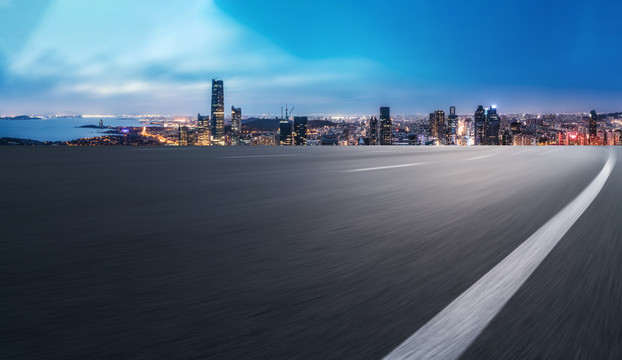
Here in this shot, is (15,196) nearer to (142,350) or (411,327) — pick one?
(142,350)

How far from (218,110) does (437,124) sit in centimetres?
6692

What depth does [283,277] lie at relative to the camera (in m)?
2.05

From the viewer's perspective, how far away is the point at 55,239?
2.76m

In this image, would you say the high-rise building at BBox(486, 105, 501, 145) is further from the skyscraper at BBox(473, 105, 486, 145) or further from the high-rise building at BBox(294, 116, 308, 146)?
the high-rise building at BBox(294, 116, 308, 146)

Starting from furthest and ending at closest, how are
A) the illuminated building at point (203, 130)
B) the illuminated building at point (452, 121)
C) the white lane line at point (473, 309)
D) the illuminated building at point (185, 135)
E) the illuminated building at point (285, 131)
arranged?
the illuminated building at point (452, 121), the illuminated building at point (203, 130), the illuminated building at point (185, 135), the illuminated building at point (285, 131), the white lane line at point (473, 309)

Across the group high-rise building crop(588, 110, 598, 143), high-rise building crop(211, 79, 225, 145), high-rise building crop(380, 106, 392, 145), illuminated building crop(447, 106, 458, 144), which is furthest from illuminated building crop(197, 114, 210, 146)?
high-rise building crop(588, 110, 598, 143)

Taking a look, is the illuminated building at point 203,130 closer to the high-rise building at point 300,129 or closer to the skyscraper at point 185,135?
the skyscraper at point 185,135

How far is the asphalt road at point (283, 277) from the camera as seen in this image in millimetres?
A: 1402

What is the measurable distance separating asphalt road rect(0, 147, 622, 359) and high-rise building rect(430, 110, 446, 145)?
118m

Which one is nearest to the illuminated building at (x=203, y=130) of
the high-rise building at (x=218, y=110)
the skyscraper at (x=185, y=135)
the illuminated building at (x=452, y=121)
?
the skyscraper at (x=185, y=135)

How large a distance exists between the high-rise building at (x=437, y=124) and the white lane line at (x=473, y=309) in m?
119

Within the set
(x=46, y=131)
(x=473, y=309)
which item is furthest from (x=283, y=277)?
(x=46, y=131)

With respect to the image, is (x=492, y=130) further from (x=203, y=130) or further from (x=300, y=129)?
(x=203, y=130)

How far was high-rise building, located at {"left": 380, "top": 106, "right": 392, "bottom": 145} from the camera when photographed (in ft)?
318
